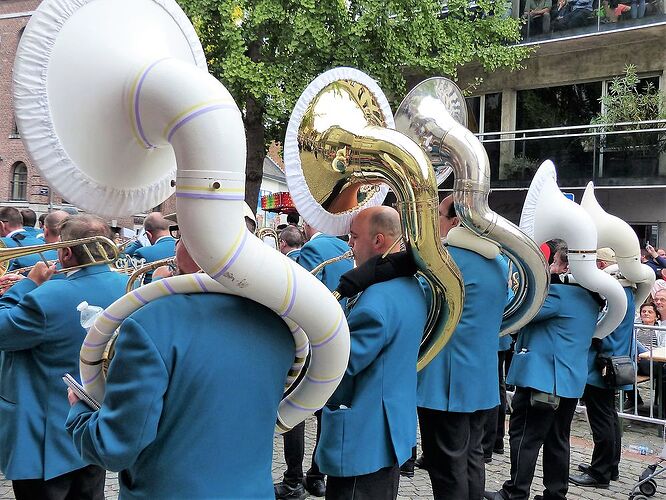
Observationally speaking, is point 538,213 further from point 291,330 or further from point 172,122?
point 172,122

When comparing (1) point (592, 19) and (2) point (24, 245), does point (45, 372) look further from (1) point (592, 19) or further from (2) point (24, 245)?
(1) point (592, 19)

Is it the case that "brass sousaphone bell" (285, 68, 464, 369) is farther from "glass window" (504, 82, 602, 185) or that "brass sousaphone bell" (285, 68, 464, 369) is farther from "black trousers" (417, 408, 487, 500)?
"glass window" (504, 82, 602, 185)

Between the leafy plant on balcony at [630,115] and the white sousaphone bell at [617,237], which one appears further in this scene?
the leafy plant on balcony at [630,115]

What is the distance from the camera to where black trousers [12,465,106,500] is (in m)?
3.06

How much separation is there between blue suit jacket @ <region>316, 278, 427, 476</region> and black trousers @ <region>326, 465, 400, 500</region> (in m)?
0.06

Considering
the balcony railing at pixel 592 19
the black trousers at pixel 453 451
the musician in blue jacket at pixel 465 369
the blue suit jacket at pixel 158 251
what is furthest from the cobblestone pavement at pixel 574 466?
the balcony railing at pixel 592 19

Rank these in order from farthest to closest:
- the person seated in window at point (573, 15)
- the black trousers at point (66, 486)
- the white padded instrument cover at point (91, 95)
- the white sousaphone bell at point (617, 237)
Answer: the person seated in window at point (573, 15), the white sousaphone bell at point (617, 237), the black trousers at point (66, 486), the white padded instrument cover at point (91, 95)

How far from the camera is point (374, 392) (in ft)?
8.86

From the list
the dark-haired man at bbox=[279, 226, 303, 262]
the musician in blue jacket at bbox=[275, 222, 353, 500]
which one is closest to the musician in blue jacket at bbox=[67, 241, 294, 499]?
the musician in blue jacket at bbox=[275, 222, 353, 500]

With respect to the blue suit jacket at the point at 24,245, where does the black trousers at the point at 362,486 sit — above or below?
below

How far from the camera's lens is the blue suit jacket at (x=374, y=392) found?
2.64 metres

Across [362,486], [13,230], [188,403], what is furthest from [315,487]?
[13,230]

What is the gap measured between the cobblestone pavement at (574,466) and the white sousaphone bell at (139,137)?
10.7ft

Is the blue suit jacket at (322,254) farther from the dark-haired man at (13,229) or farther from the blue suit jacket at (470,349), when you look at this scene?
the dark-haired man at (13,229)
